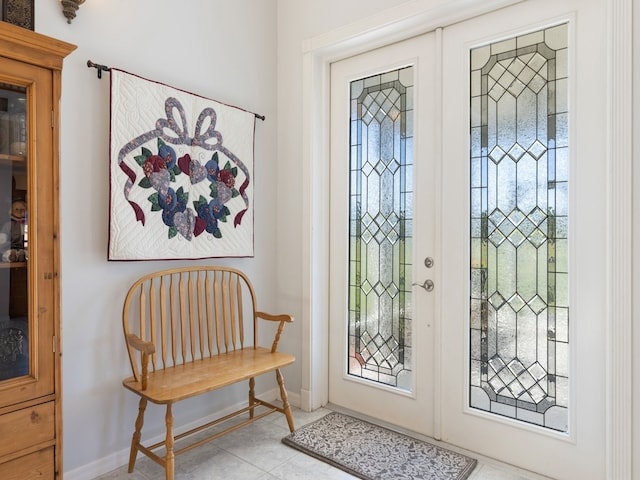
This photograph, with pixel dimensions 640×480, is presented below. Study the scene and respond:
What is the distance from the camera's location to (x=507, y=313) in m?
2.17

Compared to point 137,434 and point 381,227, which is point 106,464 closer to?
point 137,434

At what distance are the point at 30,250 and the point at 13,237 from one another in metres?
0.08

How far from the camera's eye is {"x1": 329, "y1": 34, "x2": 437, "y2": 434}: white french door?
2.45m

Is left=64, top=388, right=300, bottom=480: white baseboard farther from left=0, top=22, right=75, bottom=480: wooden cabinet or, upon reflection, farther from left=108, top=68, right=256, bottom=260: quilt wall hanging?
left=108, top=68, right=256, bottom=260: quilt wall hanging

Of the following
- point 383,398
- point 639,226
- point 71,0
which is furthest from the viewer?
point 383,398

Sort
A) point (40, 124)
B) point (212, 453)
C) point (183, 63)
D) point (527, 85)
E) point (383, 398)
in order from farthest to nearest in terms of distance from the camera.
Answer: point (383, 398) < point (183, 63) < point (212, 453) < point (527, 85) < point (40, 124)

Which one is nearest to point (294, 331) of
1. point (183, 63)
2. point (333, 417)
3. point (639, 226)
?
point (333, 417)

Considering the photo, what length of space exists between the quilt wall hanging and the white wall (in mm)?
87

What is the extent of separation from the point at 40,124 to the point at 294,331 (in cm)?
196

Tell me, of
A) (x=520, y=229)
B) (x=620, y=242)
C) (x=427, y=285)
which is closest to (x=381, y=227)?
(x=427, y=285)

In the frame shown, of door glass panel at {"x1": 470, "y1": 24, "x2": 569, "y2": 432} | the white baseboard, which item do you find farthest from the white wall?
door glass panel at {"x1": 470, "y1": 24, "x2": 569, "y2": 432}

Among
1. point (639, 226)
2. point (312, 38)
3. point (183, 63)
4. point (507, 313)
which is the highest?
point (312, 38)

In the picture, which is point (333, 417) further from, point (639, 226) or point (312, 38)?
point (312, 38)

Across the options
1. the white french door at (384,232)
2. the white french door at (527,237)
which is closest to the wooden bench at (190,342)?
the white french door at (384,232)
